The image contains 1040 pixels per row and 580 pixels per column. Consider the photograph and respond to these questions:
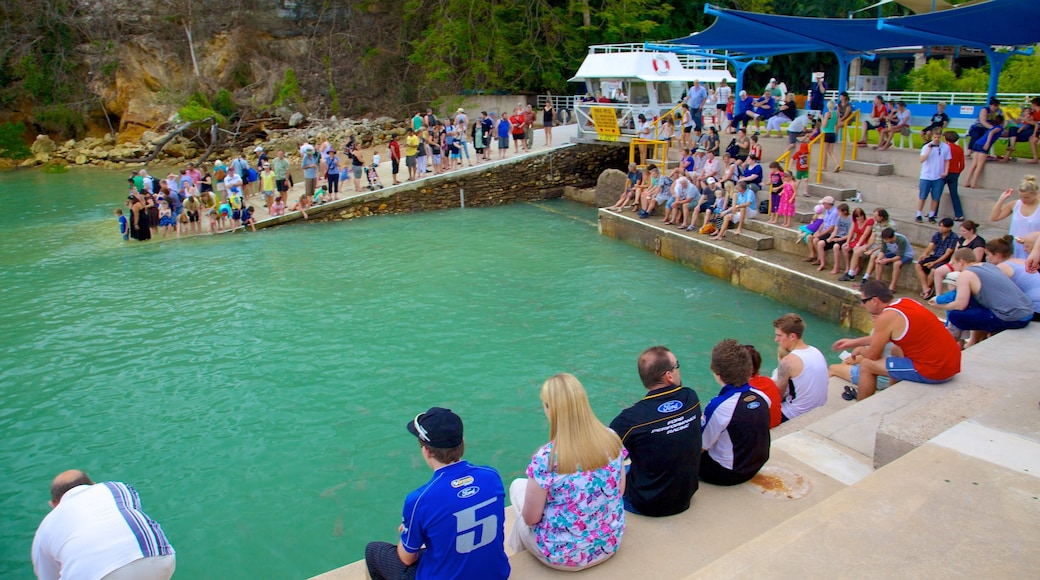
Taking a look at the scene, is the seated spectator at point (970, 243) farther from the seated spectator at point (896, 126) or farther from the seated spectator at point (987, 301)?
the seated spectator at point (896, 126)

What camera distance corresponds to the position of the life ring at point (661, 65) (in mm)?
21094

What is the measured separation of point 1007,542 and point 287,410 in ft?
21.6

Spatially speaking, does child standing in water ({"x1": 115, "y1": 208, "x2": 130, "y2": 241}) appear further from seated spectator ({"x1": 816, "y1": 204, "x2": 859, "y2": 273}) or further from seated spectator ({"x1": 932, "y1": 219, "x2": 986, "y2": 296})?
seated spectator ({"x1": 932, "y1": 219, "x2": 986, "y2": 296})

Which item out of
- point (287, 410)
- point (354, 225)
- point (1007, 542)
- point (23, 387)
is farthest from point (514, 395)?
point (354, 225)

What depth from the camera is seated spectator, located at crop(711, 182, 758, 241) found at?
Answer: 13.1m

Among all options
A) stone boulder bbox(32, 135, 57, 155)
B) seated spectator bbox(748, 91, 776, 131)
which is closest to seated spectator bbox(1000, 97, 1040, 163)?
seated spectator bbox(748, 91, 776, 131)

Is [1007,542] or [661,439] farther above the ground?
[661,439]

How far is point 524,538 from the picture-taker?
365 centimetres

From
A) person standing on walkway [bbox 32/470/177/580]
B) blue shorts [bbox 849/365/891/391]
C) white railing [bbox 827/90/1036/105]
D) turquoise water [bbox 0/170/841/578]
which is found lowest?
turquoise water [bbox 0/170/841/578]

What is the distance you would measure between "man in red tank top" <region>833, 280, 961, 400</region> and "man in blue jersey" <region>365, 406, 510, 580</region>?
387 centimetres

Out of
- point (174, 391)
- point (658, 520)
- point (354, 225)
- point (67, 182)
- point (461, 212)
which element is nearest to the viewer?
point (658, 520)

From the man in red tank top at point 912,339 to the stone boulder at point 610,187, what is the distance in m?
12.1

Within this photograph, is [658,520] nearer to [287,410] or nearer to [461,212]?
[287,410]

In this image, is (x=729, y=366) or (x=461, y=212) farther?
(x=461, y=212)
